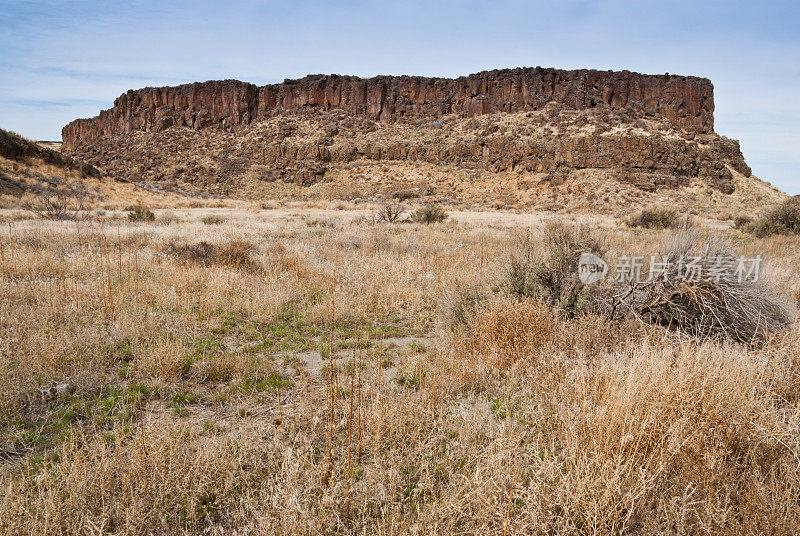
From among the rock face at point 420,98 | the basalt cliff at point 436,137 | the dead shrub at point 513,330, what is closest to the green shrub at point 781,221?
the dead shrub at point 513,330

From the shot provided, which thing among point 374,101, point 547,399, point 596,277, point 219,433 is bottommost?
point 219,433

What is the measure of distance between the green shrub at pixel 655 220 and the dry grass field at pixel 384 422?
54.1 feet

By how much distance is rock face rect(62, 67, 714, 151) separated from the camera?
54.7 meters

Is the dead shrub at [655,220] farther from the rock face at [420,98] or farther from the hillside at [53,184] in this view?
the rock face at [420,98]

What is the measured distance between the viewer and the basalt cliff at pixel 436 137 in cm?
4506

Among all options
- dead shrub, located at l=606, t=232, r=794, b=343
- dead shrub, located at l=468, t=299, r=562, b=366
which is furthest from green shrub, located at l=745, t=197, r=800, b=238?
dead shrub, located at l=468, t=299, r=562, b=366

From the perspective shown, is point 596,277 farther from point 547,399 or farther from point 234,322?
point 234,322

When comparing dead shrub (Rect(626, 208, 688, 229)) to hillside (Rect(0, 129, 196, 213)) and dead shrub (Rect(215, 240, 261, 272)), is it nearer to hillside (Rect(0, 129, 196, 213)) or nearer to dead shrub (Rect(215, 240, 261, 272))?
dead shrub (Rect(215, 240, 261, 272))

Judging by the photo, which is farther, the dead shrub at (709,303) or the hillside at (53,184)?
the hillside at (53,184)

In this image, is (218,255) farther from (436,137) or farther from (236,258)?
(436,137)

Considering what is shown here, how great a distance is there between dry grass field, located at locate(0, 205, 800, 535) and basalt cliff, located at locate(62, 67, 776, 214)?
40071mm

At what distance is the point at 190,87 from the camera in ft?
220

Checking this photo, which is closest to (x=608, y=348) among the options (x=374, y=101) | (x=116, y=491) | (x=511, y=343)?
(x=511, y=343)

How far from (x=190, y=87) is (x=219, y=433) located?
76596 mm
